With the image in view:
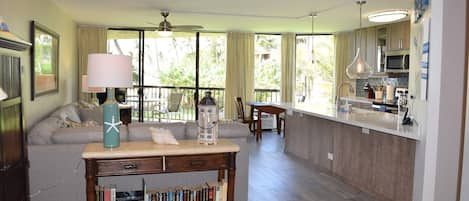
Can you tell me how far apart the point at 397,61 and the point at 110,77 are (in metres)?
5.76

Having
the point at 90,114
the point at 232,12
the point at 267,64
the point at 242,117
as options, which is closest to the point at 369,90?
the point at 267,64

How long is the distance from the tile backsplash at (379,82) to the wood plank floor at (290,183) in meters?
2.88

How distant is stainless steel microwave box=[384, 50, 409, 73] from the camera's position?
6.73 meters

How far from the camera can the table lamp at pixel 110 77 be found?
2600 mm

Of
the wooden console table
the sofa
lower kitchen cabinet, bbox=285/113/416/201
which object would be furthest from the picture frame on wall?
the sofa

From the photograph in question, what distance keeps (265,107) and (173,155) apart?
4.96 meters

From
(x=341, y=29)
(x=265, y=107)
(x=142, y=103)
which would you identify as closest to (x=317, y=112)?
(x=265, y=107)

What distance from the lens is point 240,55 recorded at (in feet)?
28.3

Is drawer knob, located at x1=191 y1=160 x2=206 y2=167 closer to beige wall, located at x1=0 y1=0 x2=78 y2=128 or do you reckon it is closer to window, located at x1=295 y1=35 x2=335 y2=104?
beige wall, located at x1=0 y1=0 x2=78 y2=128

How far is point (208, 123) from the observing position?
9.71ft

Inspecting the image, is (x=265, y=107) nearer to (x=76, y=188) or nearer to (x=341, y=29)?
(x=341, y=29)

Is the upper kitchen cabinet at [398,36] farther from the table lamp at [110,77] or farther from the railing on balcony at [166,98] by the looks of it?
the table lamp at [110,77]

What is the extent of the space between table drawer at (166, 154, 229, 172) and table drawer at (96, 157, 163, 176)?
0.09m

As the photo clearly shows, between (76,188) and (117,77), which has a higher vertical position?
(117,77)
